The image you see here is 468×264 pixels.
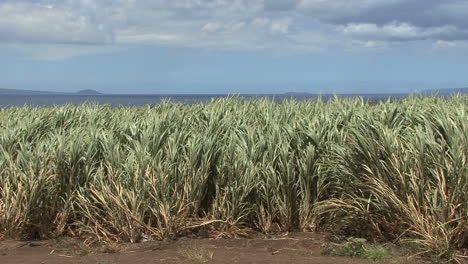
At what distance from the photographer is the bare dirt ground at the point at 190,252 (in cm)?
489

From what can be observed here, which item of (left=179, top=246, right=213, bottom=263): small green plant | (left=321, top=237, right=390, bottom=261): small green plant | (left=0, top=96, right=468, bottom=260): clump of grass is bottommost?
(left=179, top=246, right=213, bottom=263): small green plant

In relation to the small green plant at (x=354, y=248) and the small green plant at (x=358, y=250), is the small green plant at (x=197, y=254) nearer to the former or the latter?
the small green plant at (x=358, y=250)

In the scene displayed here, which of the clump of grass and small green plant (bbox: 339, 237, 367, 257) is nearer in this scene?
small green plant (bbox: 339, 237, 367, 257)

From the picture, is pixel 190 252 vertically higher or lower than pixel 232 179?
lower

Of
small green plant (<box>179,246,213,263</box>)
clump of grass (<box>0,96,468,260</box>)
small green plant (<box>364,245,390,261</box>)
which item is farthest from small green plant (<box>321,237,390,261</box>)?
small green plant (<box>179,246,213,263</box>)

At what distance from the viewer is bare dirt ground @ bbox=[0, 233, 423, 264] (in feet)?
16.1

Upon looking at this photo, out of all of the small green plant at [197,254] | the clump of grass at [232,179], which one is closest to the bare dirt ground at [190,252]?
the small green plant at [197,254]

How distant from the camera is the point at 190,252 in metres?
5.01

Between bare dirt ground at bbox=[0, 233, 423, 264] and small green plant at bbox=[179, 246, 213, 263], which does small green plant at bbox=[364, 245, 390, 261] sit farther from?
small green plant at bbox=[179, 246, 213, 263]

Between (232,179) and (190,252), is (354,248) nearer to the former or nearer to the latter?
(190,252)

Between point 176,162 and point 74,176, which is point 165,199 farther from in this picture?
point 74,176

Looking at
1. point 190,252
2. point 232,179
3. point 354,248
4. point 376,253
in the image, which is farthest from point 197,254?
point 376,253

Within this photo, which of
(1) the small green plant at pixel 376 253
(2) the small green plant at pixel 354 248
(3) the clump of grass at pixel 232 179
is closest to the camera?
(1) the small green plant at pixel 376 253

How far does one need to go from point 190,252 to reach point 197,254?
116mm
